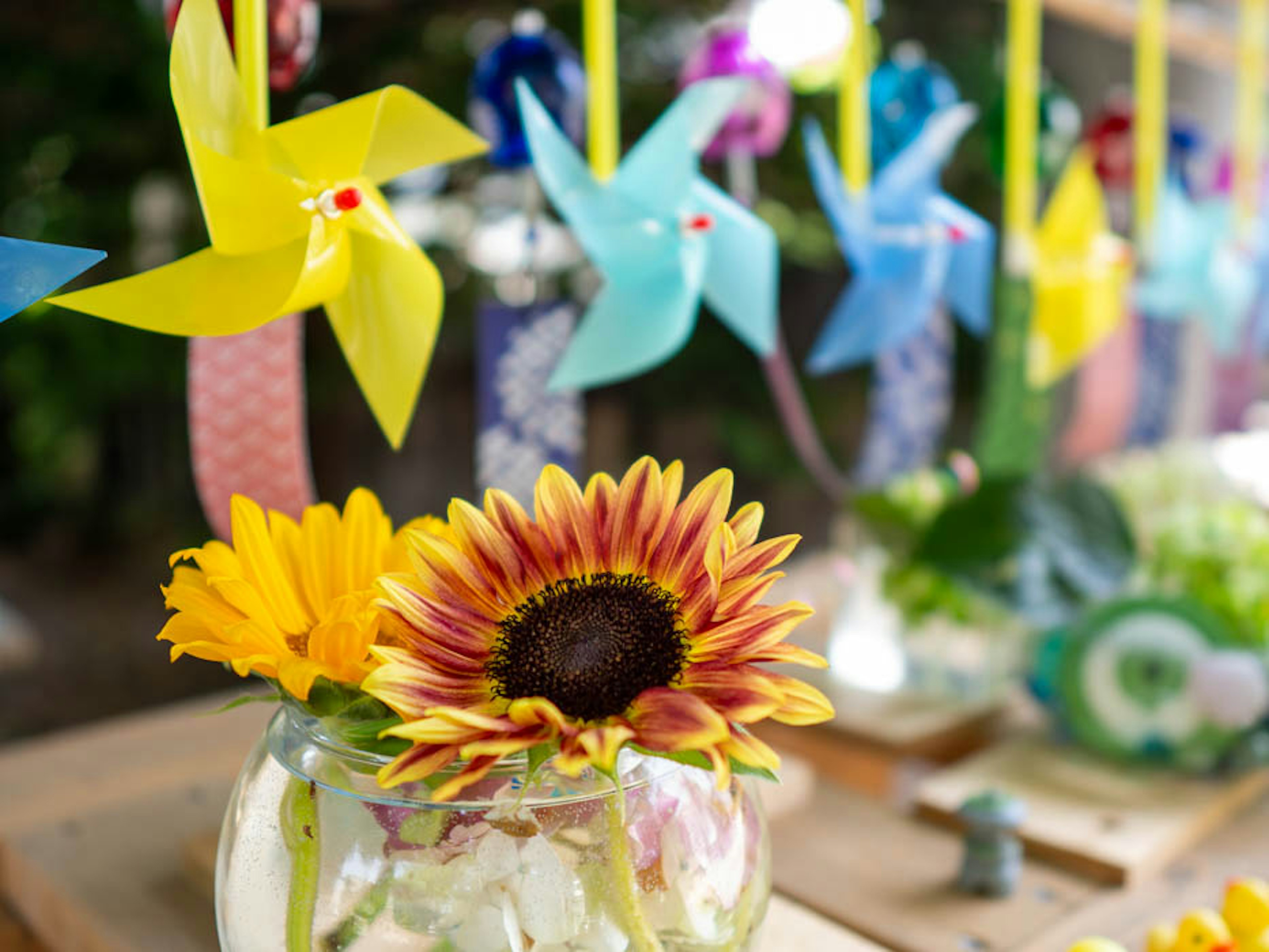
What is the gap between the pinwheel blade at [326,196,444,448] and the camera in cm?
46

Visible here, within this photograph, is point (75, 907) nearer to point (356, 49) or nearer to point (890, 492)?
point (890, 492)

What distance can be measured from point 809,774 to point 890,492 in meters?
0.24

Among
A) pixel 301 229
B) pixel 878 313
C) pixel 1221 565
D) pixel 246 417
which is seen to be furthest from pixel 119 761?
pixel 1221 565

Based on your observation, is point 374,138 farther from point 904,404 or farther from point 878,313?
point 904,404

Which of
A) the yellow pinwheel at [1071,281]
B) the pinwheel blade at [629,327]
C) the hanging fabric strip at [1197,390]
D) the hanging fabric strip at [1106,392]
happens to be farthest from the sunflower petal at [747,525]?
the hanging fabric strip at [1197,390]

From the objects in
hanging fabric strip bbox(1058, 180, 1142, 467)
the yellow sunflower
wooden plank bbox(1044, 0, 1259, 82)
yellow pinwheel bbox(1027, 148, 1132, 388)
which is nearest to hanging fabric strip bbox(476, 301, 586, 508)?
the yellow sunflower

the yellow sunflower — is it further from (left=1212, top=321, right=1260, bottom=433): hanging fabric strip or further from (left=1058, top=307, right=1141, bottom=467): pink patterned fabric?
(left=1212, top=321, right=1260, bottom=433): hanging fabric strip

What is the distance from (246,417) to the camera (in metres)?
0.50

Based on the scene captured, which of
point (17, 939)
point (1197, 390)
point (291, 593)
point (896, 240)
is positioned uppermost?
point (896, 240)

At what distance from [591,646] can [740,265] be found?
31 cm

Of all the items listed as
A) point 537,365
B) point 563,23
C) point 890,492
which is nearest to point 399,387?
point 537,365

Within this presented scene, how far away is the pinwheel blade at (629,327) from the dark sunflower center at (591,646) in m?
0.23

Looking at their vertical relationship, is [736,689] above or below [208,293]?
below

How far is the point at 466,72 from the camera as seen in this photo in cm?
194
